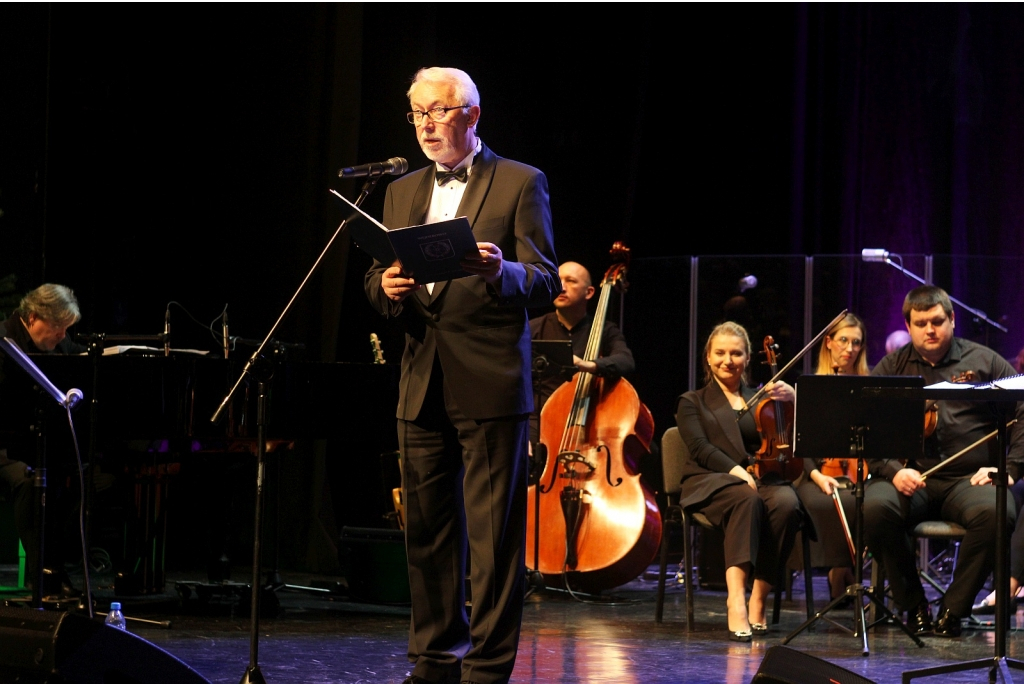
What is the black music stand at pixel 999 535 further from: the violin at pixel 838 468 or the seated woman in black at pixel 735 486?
the violin at pixel 838 468

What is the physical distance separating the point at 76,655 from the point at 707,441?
11.6 feet

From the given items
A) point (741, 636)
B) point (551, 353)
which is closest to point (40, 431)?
point (551, 353)

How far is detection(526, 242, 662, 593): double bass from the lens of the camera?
18.6 ft

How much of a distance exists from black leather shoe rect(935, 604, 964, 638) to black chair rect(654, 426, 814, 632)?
533 mm

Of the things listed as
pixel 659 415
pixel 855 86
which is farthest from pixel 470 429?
pixel 855 86

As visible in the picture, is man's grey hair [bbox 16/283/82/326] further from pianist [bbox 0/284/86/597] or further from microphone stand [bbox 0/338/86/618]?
microphone stand [bbox 0/338/86/618]

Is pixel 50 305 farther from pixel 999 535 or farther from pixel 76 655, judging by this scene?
pixel 999 535

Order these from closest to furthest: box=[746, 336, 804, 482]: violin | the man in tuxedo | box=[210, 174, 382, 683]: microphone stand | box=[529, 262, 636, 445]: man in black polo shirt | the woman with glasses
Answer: the man in tuxedo → box=[210, 174, 382, 683]: microphone stand → box=[746, 336, 804, 482]: violin → the woman with glasses → box=[529, 262, 636, 445]: man in black polo shirt

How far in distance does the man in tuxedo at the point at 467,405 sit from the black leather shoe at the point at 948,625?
2769 mm

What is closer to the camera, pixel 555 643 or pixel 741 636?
pixel 555 643

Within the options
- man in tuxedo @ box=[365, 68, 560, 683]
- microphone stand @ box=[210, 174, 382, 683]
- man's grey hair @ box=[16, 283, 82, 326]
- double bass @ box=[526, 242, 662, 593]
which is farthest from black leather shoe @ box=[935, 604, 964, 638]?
man's grey hair @ box=[16, 283, 82, 326]

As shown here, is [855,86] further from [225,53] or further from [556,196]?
[225,53]

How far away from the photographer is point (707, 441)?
536 centimetres

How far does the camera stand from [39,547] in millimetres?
4188
